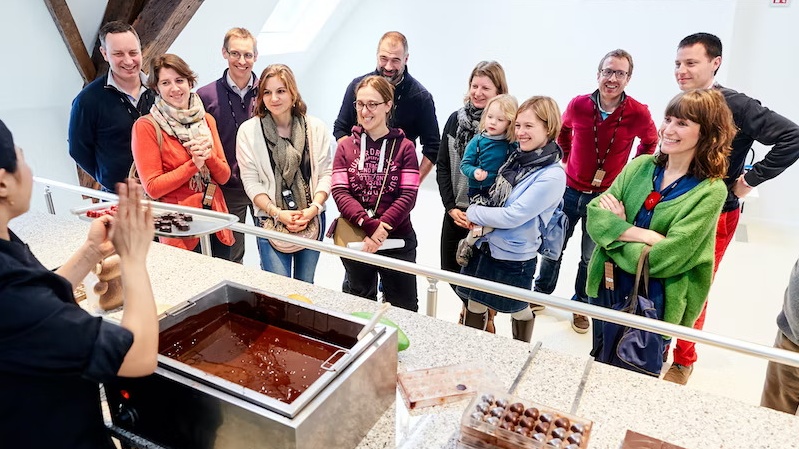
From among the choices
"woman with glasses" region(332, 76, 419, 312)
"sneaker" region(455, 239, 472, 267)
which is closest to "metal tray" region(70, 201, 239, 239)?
"woman with glasses" region(332, 76, 419, 312)

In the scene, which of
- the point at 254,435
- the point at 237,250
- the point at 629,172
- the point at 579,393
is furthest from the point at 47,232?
the point at 629,172

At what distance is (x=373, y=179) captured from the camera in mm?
2432

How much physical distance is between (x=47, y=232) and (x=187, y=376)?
1649mm

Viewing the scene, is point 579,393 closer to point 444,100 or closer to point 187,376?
point 187,376

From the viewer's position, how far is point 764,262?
4.25 m

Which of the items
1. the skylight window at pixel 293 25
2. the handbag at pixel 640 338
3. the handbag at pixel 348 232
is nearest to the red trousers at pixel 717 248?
the handbag at pixel 640 338

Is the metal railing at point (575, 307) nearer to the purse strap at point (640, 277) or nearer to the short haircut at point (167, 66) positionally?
the purse strap at point (640, 277)

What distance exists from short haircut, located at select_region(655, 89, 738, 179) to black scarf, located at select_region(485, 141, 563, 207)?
1.67ft

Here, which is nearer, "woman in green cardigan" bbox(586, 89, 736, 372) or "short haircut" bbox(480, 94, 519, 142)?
"woman in green cardigan" bbox(586, 89, 736, 372)

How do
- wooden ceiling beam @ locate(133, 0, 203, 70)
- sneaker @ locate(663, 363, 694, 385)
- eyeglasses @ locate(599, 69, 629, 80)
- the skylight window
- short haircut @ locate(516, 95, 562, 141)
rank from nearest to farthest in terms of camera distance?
1. short haircut @ locate(516, 95, 562, 141)
2. sneaker @ locate(663, 363, 694, 385)
3. eyeglasses @ locate(599, 69, 629, 80)
4. wooden ceiling beam @ locate(133, 0, 203, 70)
5. the skylight window

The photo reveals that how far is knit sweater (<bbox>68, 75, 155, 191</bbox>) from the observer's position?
2.66m

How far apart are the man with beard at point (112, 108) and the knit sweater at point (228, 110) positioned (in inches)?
11.3

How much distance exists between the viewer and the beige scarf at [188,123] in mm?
2402

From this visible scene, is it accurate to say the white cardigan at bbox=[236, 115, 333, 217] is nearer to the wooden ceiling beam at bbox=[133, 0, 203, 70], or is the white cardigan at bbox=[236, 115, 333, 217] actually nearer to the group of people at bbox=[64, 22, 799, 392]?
the group of people at bbox=[64, 22, 799, 392]
